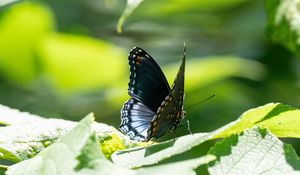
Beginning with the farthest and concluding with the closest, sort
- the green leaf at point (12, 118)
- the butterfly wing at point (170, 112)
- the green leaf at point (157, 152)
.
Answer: the butterfly wing at point (170, 112)
the green leaf at point (12, 118)
the green leaf at point (157, 152)

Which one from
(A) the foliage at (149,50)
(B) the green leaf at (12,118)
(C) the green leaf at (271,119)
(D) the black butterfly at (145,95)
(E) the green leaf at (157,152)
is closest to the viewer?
(E) the green leaf at (157,152)

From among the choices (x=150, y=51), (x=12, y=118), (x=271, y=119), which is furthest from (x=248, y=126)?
(x=150, y=51)

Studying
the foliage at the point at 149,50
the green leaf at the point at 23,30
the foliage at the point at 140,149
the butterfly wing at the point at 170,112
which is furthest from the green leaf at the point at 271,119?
the green leaf at the point at 23,30

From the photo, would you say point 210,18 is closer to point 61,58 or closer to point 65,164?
point 61,58

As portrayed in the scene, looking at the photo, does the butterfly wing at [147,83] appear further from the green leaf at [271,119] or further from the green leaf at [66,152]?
the green leaf at [66,152]

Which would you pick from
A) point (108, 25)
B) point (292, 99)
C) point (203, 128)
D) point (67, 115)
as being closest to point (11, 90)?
point (67, 115)

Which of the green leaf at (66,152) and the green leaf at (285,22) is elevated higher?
the green leaf at (285,22)

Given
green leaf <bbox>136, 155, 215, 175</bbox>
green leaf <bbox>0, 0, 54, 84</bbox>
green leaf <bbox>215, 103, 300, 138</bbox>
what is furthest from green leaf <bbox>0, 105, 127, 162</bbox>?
green leaf <bbox>0, 0, 54, 84</bbox>

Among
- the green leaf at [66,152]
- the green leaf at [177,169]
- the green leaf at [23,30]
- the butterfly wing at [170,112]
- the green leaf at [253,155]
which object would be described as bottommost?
the green leaf at [253,155]
